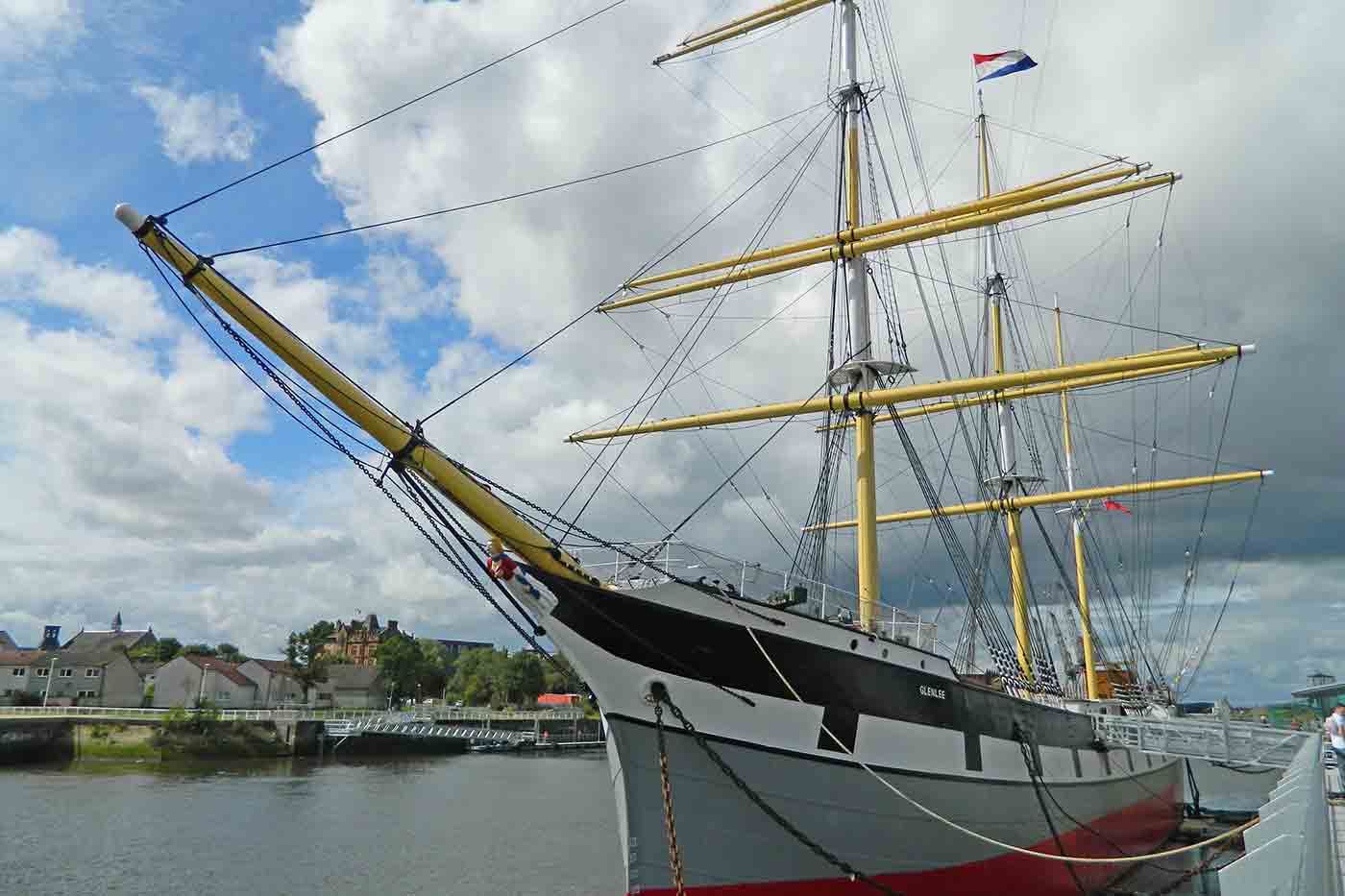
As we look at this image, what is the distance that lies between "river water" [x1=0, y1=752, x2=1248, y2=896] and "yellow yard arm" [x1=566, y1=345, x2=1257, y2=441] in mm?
11404

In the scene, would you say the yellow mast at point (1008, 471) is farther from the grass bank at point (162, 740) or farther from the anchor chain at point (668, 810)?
the grass bank at point (162, 740)

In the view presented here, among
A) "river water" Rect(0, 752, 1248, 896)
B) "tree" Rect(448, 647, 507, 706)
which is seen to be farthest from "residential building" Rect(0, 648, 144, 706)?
"tree" Rect(448, 647, 507, 706)

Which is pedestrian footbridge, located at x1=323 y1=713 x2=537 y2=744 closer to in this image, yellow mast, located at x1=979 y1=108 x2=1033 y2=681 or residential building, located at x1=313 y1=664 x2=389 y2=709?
residential building, located at x1=313 y1=664 x2=389 y2=709

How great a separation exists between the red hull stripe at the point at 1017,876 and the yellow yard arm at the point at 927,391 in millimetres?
8090

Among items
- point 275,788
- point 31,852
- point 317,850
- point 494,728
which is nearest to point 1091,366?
point 317,850

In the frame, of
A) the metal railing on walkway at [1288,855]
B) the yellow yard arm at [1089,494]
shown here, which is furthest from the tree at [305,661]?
the metal railing on walkway at [1288,855]

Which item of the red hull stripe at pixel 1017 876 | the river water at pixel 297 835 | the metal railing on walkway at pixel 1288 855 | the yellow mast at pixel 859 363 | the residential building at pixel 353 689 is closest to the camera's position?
the metal railing on walkway at pixel 1288 855

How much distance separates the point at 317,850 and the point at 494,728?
5196cm

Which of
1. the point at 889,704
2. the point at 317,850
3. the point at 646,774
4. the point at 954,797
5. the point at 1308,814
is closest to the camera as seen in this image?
the point at 1308,814

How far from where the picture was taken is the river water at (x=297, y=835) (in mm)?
20672

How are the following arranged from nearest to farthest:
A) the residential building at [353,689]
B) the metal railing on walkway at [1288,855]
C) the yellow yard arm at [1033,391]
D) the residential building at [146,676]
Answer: the metal railing on walkway at [1288,855], the yellow yard arm at [1033,391], the residential building at [146,676], the residential building at [353,689]

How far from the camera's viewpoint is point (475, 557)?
33.8 feet

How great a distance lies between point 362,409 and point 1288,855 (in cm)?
883

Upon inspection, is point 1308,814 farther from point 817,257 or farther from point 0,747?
point 0,747
